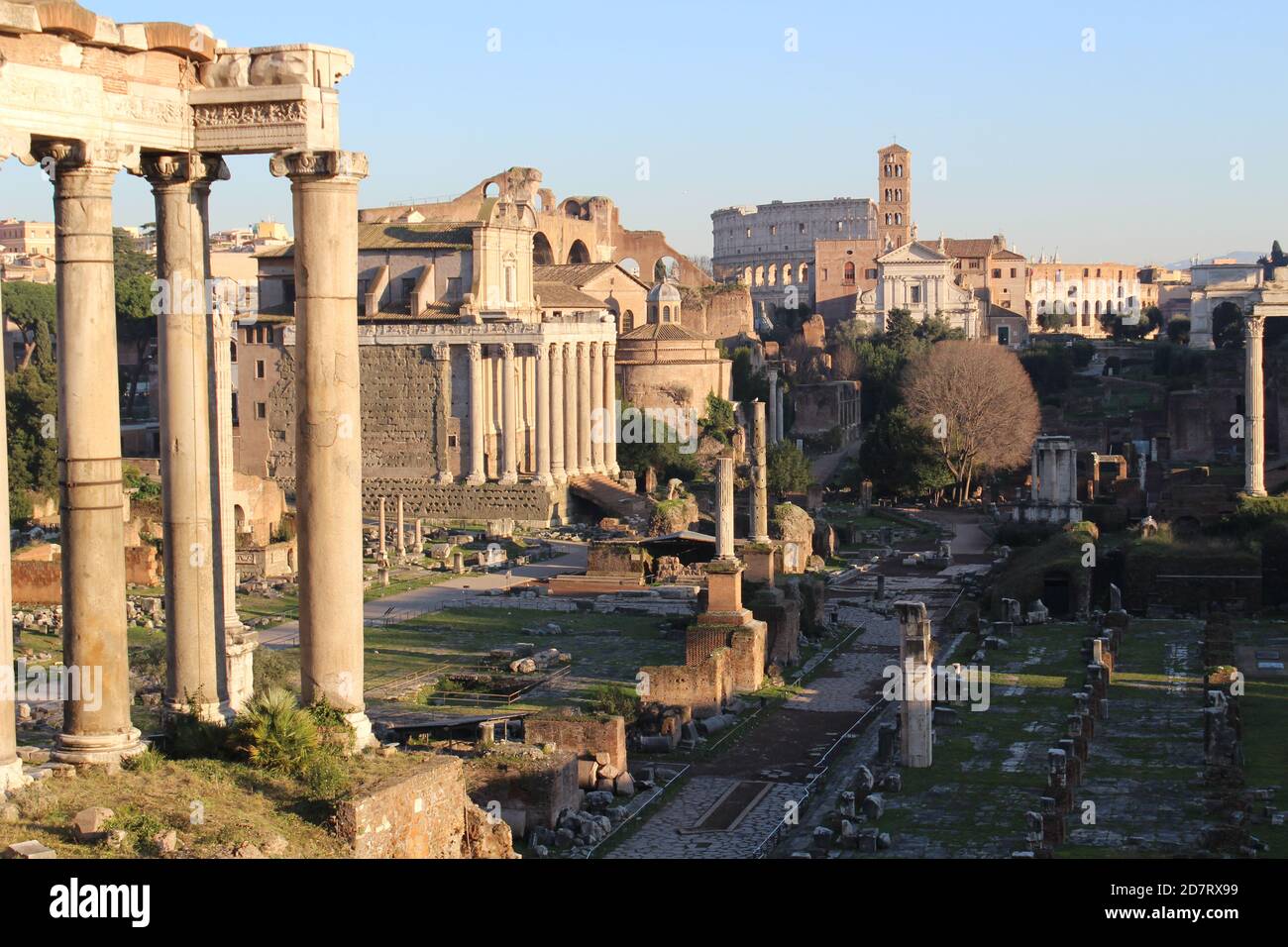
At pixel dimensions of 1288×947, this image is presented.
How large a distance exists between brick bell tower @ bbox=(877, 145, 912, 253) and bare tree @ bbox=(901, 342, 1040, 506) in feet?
220

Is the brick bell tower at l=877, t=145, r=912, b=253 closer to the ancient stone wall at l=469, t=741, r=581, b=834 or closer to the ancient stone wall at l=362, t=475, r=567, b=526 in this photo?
the ancient stone wall at l=362, t=475, r=567, b=526

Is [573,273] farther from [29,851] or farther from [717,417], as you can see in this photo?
[29,851]

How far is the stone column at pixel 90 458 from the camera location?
1181 cm

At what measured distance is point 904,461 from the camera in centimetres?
5703

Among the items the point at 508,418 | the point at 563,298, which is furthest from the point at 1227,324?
the point at 508,418

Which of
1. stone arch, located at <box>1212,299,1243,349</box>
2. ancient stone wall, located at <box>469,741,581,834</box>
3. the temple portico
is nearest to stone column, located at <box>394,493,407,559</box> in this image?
ancient stone wall, located at <box>469,741,581,834</box>

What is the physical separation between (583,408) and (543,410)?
2.61 m

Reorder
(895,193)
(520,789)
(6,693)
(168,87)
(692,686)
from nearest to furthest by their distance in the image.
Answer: (6,693) < (168,87) < (520,789) < (692,686) < (895,193)

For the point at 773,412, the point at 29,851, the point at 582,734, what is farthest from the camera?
the point at 773,412

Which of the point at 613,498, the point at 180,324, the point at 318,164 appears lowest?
the point at 613,498

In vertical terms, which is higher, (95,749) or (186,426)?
(186,426)
